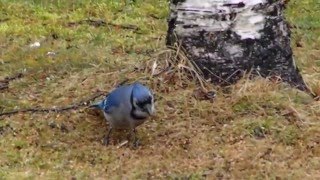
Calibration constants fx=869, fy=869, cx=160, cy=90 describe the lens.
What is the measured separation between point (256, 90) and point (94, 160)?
1.30 meters

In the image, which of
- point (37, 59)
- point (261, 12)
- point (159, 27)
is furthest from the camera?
point (159, 27)

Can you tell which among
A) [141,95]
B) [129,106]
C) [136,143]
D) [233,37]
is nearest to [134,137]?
[136,143]

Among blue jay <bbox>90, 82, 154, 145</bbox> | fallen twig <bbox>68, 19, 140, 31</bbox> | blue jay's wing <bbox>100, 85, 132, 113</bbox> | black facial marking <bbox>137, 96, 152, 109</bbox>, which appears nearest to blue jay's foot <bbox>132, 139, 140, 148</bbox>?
blue jay <bbox>90, 82, 154, 145</bbox>

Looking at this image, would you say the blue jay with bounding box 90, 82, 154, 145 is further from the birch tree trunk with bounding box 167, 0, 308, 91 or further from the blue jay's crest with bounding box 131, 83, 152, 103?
the birch tree trunk with bounding box 167, 0, 308, 91

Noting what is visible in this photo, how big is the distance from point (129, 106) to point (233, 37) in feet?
3.71

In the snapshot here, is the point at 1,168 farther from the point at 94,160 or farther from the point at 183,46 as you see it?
the point at 183,46

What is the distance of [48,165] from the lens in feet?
17.7

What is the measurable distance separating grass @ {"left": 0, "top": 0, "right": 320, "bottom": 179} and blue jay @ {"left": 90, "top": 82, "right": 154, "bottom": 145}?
0.66 feet

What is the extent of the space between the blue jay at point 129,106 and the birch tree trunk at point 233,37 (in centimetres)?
89

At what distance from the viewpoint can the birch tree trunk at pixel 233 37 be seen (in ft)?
19.9

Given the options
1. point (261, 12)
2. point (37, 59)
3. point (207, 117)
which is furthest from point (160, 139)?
point (37, 59)

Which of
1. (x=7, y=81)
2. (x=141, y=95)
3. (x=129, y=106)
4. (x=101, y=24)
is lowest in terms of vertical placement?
(x=101, y=24)

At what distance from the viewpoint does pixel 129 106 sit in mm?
5355

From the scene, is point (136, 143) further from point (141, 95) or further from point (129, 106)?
point (141, 95)
